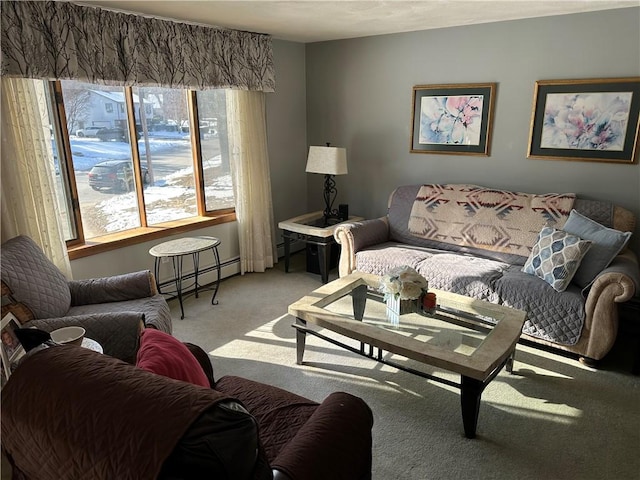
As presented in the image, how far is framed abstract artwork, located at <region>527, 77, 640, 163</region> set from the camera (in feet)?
10.3

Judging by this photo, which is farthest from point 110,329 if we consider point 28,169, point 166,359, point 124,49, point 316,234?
point 316,234

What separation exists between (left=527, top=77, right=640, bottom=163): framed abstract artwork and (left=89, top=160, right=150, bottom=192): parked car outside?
3275 mm

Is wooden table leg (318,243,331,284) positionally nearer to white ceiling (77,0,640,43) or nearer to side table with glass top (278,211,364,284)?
side table with glass top (278,211,364,284)

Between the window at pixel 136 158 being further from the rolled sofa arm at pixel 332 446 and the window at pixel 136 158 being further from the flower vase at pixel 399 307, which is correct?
the rolled sofa arm at pixel 332 446

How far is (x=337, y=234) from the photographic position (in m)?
3.84

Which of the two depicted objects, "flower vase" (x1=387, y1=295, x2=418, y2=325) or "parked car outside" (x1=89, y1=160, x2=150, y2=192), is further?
"parked car outside" (x1=89, y1=160, x2=150, y2=192)

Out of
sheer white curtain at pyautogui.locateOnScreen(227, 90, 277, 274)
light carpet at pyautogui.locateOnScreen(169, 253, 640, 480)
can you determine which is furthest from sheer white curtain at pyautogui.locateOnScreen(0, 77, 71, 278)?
sheer white curtain at pyautogui.locateOnScreen(227, 90, 277, 274)

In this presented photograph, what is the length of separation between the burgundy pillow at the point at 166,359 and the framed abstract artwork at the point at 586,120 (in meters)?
3.22

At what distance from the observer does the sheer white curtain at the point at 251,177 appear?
4078 mm

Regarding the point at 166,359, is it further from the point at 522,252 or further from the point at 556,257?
the point at 522,252

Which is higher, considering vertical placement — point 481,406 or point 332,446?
point 332,446

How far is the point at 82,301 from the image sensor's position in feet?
8.67

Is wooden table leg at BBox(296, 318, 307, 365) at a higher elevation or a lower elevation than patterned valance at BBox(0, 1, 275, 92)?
lower

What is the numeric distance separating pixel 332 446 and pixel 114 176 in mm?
2935
